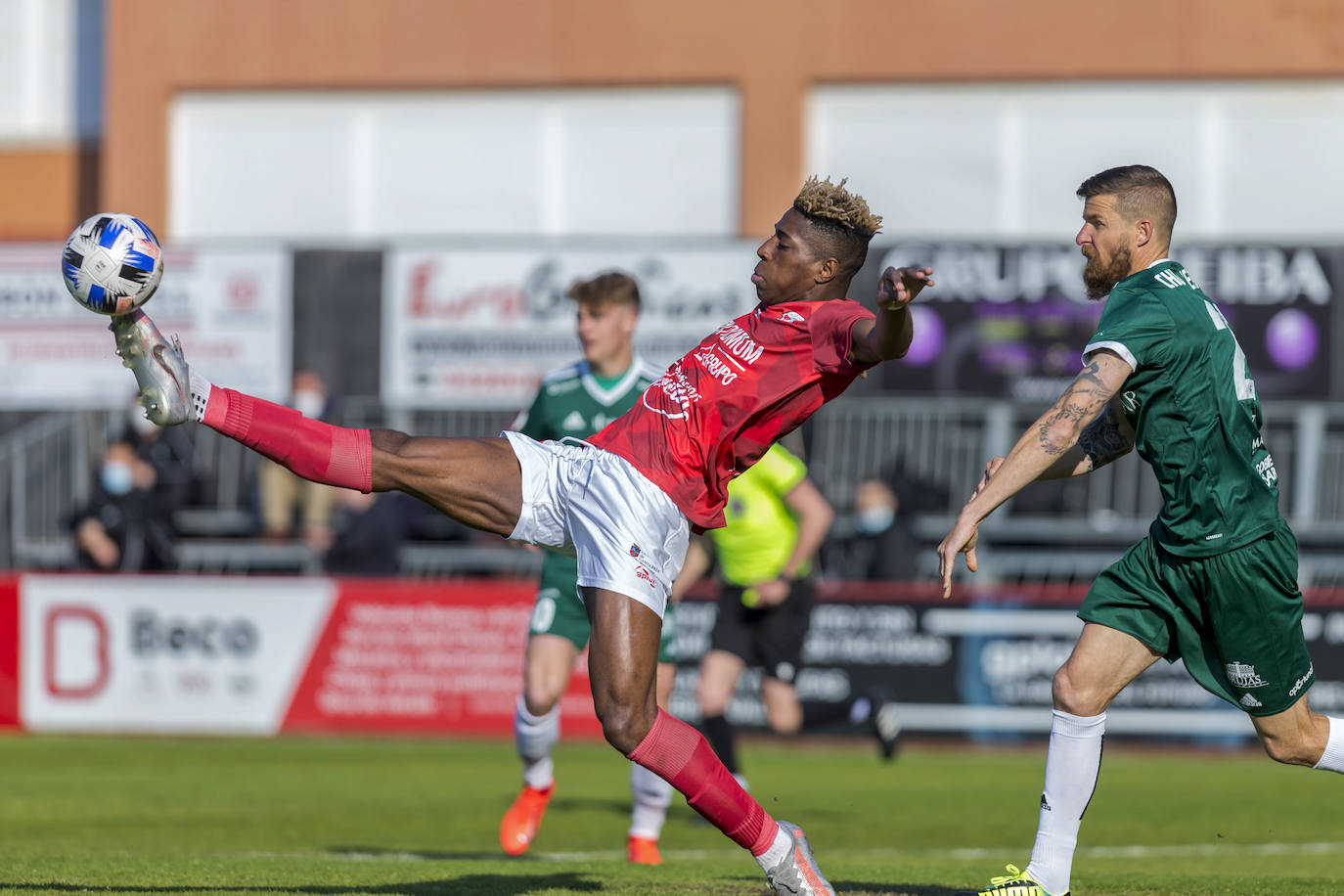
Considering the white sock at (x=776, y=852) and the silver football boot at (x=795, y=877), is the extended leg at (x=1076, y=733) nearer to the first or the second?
the silver football boot at (x=795, y=877)

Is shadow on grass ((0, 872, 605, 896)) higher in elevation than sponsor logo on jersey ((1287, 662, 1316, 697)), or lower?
lower

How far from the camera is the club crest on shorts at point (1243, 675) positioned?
19.7 ft

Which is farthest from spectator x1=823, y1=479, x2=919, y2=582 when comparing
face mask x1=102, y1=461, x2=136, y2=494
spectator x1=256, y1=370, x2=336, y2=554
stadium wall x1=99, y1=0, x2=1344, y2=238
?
face mask x1=102, y1=461, x2=136, y2=494

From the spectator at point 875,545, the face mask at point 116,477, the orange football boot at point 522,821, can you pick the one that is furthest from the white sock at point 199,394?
the face mask at point 116,477

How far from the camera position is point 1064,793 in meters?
6.11

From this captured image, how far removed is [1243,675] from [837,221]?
2.09 metres

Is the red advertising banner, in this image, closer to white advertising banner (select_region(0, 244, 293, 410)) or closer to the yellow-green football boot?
white advertising banner (select_region(0, 244, 293, 410))

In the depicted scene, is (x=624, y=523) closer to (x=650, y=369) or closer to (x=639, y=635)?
(x=639, y=635)

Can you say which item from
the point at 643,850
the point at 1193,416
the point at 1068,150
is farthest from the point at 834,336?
the point at 1068,150

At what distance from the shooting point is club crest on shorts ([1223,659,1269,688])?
601cm

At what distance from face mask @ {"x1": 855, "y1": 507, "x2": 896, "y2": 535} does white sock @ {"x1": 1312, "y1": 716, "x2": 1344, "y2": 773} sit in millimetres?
10884

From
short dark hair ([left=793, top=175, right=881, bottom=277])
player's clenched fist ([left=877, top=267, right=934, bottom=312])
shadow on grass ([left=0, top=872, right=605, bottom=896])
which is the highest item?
short dark hair ([left=793, top=175, right=881, bottom=277])

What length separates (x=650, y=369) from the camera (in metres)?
9.31

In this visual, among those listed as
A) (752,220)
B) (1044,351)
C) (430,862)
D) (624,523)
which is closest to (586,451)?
(624,523)
